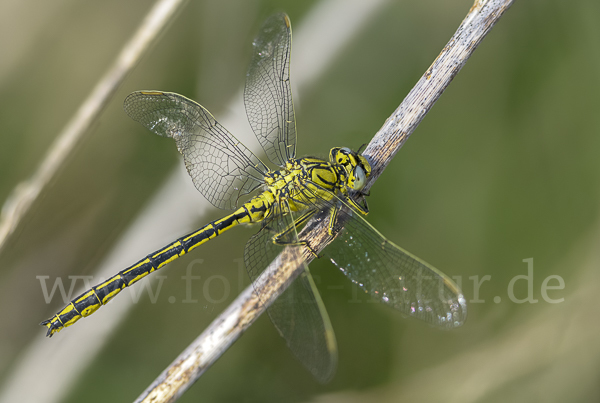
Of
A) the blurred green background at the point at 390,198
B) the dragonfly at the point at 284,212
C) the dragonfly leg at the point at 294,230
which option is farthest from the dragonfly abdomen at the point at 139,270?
the blurred green background at the point at 390,198

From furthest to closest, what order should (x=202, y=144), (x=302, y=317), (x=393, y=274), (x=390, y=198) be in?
(x=390, y=198)
(x=202, y=144)
(x=393, y=274)
(x=302, y=317)

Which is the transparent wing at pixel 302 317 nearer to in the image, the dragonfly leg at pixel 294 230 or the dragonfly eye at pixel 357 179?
the dragonfly leg at pixel 294 230

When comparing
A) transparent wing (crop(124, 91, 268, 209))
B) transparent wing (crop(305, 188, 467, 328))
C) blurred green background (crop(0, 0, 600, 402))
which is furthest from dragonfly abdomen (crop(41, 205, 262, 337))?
transparent wing (crop(305, 188, 467, 328))

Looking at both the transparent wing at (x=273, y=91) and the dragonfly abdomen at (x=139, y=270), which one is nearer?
A: the dragonfly abdomen at (x=139, y=270)

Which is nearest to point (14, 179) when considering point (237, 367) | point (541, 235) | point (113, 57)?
point (113, 57)

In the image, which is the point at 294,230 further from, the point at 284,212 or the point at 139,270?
the point at 139,270

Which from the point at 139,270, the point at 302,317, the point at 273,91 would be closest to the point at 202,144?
the point at 273,91

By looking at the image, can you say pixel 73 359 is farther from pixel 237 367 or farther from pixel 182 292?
pixel 237 367

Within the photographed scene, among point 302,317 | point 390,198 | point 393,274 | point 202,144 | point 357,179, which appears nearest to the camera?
point 302,317
